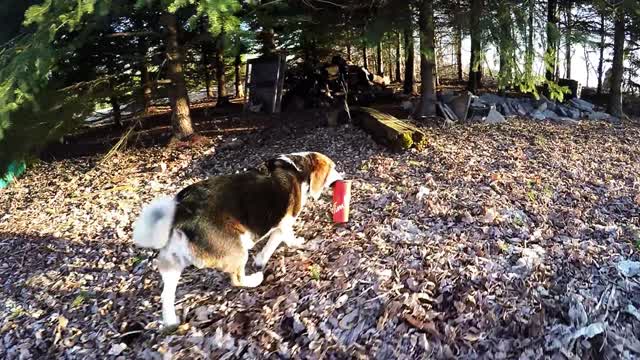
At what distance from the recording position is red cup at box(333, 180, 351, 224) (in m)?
4.16

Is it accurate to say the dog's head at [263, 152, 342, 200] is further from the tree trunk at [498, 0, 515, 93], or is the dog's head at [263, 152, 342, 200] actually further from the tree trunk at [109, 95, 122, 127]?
the tree trunk at [109, 95, 122, 127]

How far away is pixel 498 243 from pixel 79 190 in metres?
5.89

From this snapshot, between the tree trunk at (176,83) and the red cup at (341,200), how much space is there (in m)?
4.79

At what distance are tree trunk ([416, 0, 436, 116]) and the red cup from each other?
4355mm

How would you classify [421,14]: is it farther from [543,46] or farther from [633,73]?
[633,73]

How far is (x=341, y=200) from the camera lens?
421 cm

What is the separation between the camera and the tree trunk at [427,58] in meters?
7.56

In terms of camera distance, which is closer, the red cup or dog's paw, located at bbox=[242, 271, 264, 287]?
dog's paw, located at bbox=[242, 271, 264, 287]

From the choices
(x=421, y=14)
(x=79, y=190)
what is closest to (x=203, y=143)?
(x=79, y=190)

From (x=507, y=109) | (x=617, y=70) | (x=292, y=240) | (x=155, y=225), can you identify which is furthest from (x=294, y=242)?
(x=617, y=70)

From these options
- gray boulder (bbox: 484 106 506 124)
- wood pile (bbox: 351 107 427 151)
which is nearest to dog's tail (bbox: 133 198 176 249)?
wood pile (bbox: 351 107 427 151)

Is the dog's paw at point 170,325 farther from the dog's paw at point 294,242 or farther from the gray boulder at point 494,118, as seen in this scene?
the gray boulder at point 494,118

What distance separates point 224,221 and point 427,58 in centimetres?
603

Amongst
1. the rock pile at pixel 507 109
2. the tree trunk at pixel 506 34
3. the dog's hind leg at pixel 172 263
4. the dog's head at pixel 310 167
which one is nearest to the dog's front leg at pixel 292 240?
the dog's head at pixel 310 167
